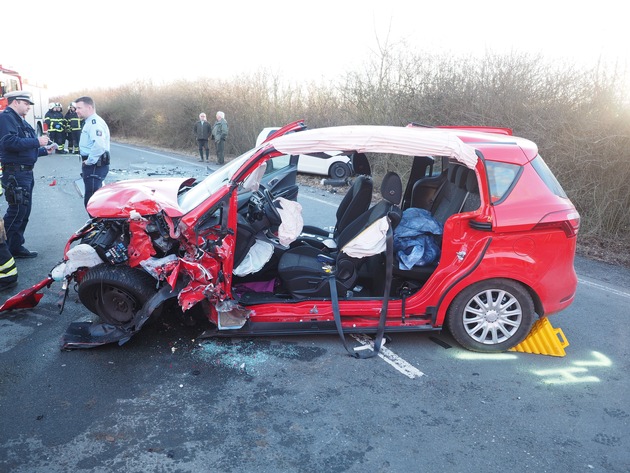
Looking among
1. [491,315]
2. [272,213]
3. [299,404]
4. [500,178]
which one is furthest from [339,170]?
[299,404]

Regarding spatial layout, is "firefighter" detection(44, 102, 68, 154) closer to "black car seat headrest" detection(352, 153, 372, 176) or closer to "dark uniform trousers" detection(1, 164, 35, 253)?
"dark uniform trousers" detection(1, 164, 35, 253)

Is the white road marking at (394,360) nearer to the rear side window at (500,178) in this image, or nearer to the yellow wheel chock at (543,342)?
the yellow wheel chock at (543,342)

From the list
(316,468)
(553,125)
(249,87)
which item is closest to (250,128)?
(249,87)

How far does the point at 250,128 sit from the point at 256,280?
752 inches

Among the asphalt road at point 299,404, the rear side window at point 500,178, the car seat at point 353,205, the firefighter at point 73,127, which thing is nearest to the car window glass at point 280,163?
the car seat at point 353,205

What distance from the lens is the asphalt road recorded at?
3035 mm

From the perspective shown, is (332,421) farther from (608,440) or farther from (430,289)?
(608,440)

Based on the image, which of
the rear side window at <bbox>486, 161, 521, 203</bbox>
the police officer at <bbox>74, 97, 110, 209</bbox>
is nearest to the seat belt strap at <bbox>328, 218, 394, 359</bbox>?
the rear side window at <bbox>486, 161, 521, 203</bbox>

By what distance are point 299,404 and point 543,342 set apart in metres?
2.34

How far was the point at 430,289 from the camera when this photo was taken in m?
4.34

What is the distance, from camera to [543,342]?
14.6 feet

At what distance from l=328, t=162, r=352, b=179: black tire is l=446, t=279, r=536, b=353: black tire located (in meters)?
10.3

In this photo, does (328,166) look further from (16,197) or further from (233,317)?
(233,317)

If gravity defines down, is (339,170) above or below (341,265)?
below
